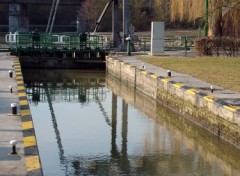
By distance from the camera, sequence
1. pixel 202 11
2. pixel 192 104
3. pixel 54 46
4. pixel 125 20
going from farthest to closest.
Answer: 1. pixel 125 20
2. pixel 202 11
3. pixel 54 46
4. pixel 192 104

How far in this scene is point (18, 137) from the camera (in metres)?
11.9

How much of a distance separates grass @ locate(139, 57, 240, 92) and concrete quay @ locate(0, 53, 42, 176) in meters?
6.77

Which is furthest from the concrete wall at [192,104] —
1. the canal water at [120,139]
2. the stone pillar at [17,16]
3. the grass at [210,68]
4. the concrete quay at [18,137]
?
the stone pillar at [17,16]

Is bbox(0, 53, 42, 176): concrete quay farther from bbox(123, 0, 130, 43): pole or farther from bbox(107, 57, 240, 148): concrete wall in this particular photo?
bbox(123, 0, 130, 43): pole

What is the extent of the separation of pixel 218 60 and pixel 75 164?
18.2 meters

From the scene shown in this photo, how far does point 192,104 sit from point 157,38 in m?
17.8

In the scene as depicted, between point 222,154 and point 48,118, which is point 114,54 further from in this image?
point 222,154

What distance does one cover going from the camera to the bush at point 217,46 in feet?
109

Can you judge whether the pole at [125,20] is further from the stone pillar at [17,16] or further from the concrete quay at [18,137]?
the concrete quay at [18,137]

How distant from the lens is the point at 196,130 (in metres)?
16.8

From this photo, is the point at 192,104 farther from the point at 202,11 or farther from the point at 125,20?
the point at 125,20

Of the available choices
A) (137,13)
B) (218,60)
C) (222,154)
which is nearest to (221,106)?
(222,154)

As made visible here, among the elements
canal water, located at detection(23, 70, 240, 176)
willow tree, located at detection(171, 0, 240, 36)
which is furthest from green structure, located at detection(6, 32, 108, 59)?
canal water, located at detection(23, 70, 240, 176)

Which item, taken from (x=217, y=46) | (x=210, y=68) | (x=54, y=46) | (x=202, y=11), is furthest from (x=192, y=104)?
(x=202, y=11)
